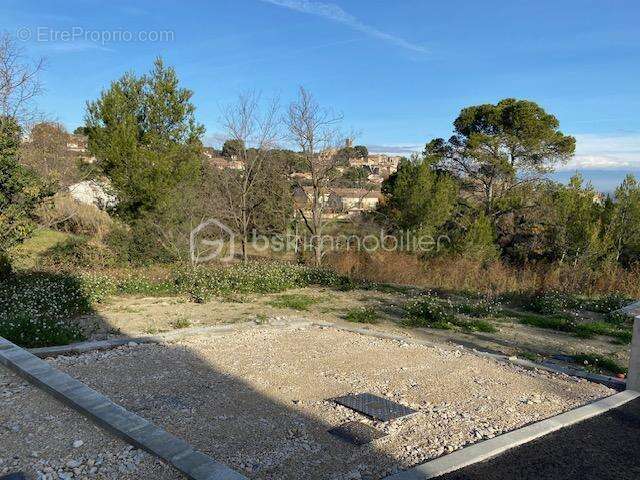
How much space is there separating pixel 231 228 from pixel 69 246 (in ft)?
15.4

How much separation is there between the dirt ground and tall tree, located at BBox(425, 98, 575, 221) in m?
15.4

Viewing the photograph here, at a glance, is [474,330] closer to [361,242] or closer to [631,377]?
[631,377]

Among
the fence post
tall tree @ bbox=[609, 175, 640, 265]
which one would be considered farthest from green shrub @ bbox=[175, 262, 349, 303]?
tall tree @ bbox=[609, 175, 640, 265]

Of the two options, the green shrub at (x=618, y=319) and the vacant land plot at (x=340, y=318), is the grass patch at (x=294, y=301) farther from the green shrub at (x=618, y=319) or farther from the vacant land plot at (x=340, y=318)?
the green shrub at (x=618, y=319)

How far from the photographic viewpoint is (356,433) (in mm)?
3711

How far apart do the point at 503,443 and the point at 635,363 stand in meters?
2.19

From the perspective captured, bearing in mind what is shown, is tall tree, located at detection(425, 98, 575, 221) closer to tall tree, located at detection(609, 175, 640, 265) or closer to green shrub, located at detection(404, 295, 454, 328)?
tall tree, located at detection(609, 175, 640, 265)

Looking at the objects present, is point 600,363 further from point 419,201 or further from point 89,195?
point 89,195

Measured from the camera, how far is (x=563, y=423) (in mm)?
3994

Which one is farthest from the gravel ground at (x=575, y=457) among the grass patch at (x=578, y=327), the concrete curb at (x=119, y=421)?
the grass patch at (x=578, y=327)

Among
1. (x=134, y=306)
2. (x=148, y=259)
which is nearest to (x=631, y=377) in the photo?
(x=134, y=306)

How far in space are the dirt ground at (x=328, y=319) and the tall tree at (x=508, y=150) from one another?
15.4 metres

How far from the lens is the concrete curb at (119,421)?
2934 millimetres

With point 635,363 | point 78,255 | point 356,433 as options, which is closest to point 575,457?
point 356,433
